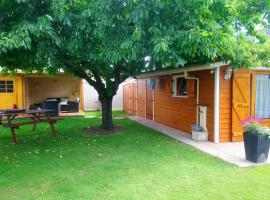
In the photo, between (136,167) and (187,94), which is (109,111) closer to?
(187,94)

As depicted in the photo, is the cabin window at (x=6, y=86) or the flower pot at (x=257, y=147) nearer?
the flower pot at (x=257, y=147)

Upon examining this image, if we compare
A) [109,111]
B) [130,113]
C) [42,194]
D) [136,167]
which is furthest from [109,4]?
[130,113]

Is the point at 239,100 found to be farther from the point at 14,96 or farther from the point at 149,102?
the point at 14,96

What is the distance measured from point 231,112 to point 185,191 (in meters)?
4.43

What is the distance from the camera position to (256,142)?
594 centimetres

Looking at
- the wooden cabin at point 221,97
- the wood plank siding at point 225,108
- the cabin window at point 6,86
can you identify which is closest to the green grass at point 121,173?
the wood plank siding at point 225,108

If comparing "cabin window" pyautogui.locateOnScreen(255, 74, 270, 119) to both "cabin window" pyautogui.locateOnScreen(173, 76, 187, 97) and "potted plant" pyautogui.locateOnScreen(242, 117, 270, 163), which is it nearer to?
"cabin window" pyautogui.locateOnScreen(173, 76, 187, 97)

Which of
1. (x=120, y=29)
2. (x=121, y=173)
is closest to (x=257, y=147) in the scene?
(x=121, y=173)

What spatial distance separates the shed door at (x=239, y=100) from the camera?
26.8 feet

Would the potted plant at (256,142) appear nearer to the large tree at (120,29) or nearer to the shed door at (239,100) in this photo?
the large tree at (120,29)

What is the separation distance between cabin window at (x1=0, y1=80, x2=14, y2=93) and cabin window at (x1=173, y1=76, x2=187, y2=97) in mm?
9915

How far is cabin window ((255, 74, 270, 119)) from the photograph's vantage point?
8.77m

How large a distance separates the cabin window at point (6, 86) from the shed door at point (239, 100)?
1263cm

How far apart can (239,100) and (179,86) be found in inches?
117
